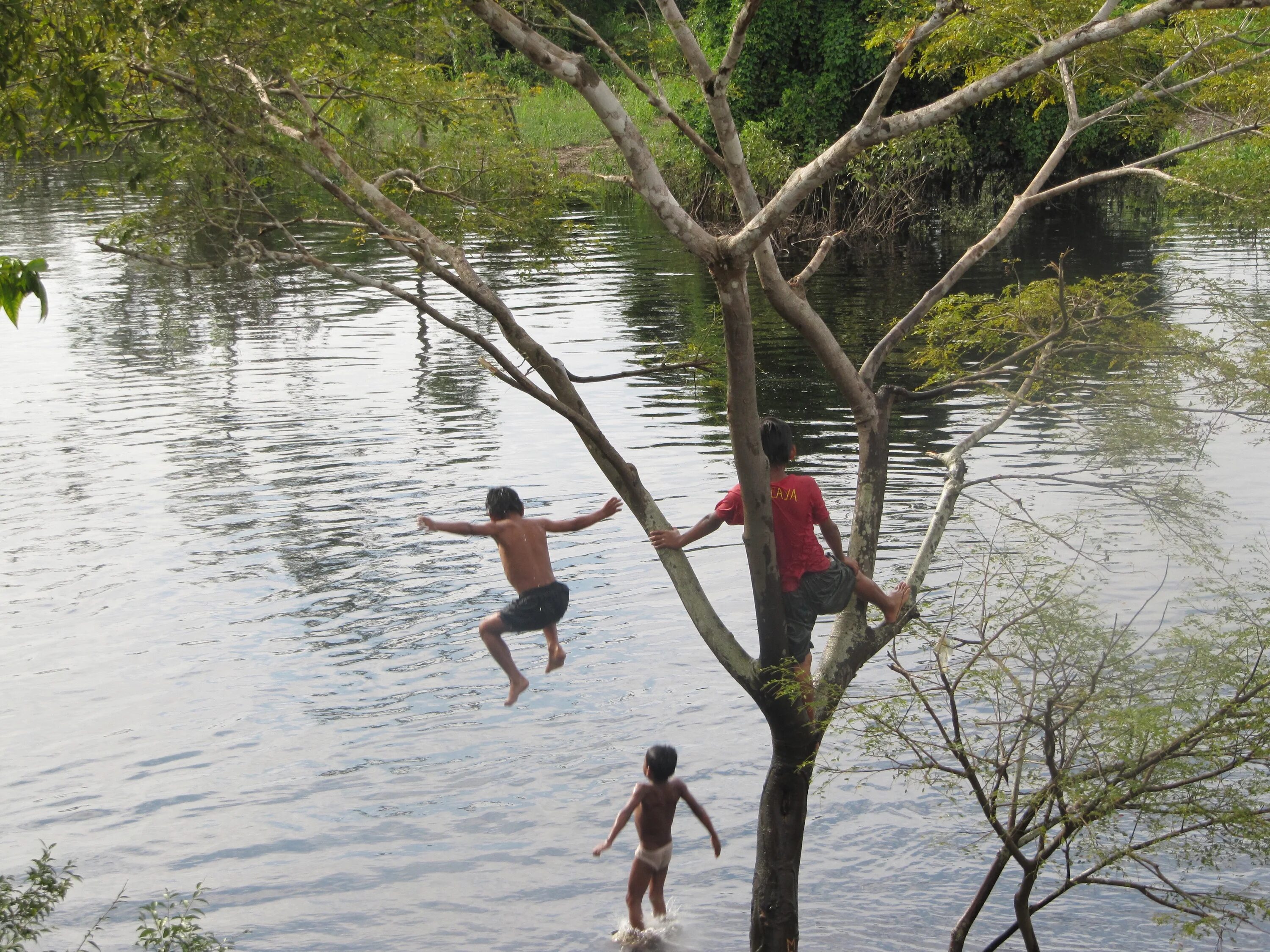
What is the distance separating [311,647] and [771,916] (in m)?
6.26

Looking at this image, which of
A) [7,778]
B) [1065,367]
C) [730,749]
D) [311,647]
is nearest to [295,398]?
[311,647]

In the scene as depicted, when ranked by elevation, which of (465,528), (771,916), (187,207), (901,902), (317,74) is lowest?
(901,902)

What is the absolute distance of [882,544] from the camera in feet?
45.7

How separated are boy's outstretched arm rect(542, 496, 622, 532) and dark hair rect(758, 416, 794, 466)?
3.32 feet

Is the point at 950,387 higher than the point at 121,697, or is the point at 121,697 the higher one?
the point at 950,387

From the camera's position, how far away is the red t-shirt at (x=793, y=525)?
717 cm

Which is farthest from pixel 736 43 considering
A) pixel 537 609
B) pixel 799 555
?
pixel 537 609

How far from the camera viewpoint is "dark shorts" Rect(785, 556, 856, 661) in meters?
7.11

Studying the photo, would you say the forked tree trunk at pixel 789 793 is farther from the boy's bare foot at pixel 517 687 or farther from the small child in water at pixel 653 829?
the boy's bare foot at pixel 517 687

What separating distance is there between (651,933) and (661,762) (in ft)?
3.60

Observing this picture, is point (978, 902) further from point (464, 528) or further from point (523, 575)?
point (464, 528)

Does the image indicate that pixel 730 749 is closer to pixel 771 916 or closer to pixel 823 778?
pixel 823 778

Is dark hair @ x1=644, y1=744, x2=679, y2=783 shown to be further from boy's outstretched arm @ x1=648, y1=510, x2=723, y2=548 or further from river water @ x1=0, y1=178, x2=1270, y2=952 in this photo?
boy's outstretched arm @ x1=648, y1=510, x2=723, y2=548

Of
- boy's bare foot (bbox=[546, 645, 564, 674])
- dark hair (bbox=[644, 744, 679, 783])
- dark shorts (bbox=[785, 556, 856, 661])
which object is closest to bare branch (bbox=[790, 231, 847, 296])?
dark shorts (bbox=[785, 556, 856, 661])
